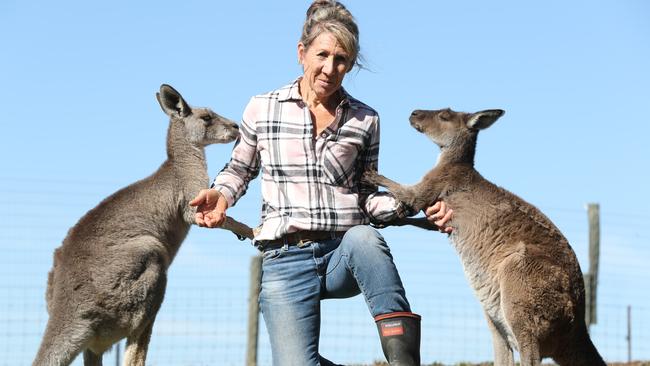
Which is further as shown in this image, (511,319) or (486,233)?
(486,233)

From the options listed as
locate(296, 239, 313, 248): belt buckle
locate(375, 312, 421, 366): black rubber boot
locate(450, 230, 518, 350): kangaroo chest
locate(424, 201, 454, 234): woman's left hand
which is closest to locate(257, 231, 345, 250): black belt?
locate(296, 239, 313, 248): belt buckle

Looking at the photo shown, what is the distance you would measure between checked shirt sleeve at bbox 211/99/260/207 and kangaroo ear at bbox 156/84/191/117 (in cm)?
237

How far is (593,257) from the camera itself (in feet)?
37.1

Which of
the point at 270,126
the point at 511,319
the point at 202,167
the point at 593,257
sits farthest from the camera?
the point at 593,257

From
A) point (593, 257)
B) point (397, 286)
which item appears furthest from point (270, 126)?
point (593, 257)

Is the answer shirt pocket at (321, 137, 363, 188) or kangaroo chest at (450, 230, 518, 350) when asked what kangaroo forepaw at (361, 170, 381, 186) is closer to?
shirt pocket at (321, 137, 363, 188)

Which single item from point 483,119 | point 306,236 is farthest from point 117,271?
point 483,119

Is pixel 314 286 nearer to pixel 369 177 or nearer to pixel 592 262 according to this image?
pixel 369 177

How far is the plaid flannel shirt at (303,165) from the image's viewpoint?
4.82 m

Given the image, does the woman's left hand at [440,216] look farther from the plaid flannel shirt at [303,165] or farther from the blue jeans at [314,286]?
the blue jeans at [314,286]

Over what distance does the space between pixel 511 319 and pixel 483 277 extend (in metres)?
0.48

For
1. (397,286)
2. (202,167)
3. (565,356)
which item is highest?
(202,167)

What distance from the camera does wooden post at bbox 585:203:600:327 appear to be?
36.0ft

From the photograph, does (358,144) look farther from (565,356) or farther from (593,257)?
(593,257)
